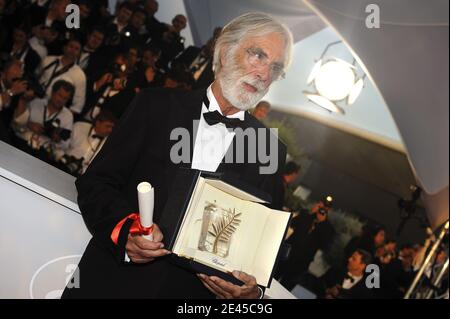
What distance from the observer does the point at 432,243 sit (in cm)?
488

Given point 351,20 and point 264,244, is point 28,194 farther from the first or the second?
point 351,20

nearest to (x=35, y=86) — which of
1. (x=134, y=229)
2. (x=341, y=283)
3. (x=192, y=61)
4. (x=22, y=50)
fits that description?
(x=22, y=50)

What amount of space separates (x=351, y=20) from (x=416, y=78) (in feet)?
2.44

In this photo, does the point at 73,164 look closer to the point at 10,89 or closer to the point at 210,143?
the point at 10,89

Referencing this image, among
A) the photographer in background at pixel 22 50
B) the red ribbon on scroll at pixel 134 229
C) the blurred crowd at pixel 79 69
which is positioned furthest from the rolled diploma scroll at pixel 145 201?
the photographer in background at pixel 22 50

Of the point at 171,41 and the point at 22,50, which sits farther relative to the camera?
the point at 22,50

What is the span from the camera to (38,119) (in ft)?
11.1

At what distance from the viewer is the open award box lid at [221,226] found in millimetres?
1327

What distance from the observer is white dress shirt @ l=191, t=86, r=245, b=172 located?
1.62m

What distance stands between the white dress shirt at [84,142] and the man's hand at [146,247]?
2.08 m

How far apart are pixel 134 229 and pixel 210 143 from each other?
443mm

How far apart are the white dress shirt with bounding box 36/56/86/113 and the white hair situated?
A: 6.53 feet

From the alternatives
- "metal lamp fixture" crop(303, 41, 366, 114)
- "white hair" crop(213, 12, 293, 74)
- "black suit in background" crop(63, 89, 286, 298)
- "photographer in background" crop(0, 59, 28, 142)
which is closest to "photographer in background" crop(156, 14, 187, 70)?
"photographer in background" crop(0, 59, 28, 142)
